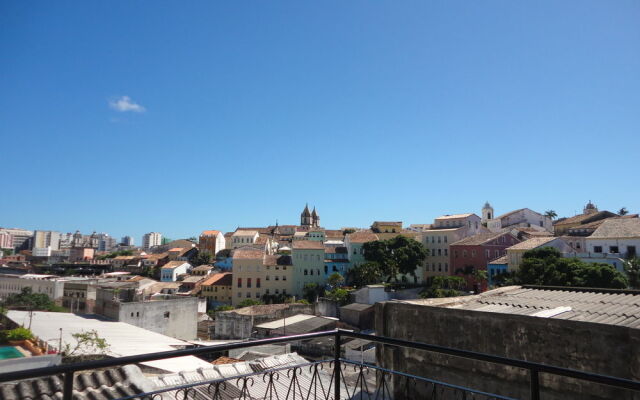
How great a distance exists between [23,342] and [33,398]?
76.6ft

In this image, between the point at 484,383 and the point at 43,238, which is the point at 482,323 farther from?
the point at 43,238

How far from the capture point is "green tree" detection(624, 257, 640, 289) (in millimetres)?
31834

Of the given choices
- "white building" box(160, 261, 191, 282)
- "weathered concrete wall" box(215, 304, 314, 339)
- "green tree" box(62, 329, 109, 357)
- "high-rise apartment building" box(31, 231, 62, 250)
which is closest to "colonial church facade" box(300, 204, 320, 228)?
"white building" box(160, 261, 191, 282)

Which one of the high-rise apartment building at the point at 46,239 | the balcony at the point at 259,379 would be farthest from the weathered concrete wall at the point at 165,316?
the high-rise apartment building at the point at 46,239

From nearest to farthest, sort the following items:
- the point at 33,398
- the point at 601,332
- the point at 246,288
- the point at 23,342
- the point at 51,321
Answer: the point at 33,398
the point at 601,332
the point at 23,342
the point at 51,321
the point at 246,288

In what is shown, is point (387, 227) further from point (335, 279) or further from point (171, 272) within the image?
point (171, 272)

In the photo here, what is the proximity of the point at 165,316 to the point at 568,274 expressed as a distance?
108ft

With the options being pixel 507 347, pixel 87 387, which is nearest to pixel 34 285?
pixel 87 387

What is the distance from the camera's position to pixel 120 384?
23.1 ft

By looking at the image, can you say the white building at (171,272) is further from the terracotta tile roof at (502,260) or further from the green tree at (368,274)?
the terracotta tile roof at (502,260)

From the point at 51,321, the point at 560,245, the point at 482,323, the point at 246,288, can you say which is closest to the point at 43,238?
the point at 246,288

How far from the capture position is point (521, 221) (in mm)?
69750

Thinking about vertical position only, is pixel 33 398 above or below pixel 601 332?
below

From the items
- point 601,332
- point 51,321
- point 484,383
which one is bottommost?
point 51,321
